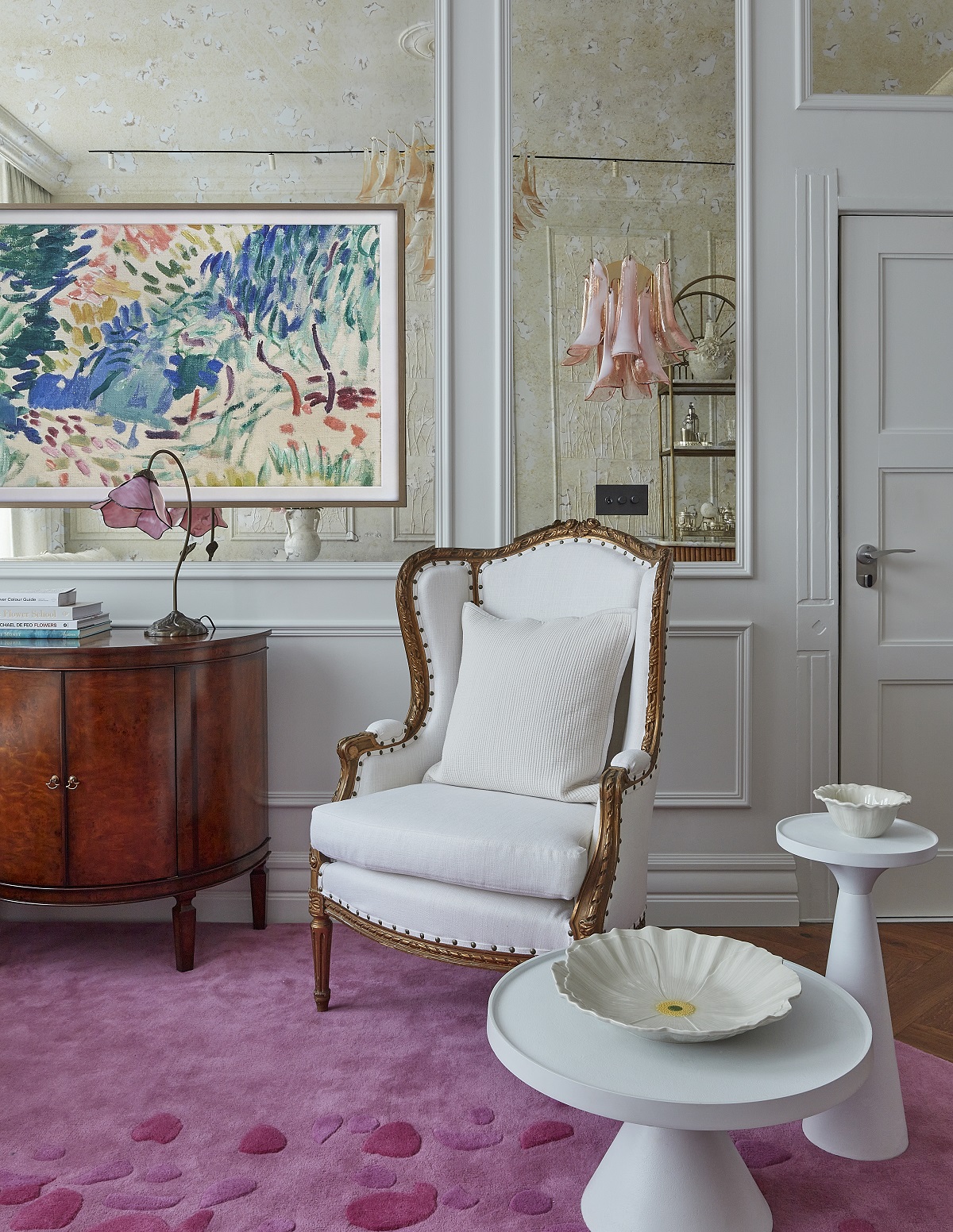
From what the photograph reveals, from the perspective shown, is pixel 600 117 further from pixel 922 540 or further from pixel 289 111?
pixel 922 540

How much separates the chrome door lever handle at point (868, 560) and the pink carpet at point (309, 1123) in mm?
1298

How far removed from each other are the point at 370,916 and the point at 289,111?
2264 mm

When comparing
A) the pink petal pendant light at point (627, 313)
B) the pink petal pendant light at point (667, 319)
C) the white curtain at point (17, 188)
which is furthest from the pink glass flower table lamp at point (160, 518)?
the pink petal pendant light at point (667, 319)

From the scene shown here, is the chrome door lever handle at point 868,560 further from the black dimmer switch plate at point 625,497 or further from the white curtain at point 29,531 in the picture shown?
the white curtain at point 29,531

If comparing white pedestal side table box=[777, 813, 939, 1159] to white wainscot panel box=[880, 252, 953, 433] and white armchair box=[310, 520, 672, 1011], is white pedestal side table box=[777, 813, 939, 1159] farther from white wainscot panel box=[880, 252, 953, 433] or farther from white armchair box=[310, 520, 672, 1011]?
white wainscot panel box=[880, 252, 953, 433]

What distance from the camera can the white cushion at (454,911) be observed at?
180 centimetres

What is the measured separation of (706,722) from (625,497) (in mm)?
702

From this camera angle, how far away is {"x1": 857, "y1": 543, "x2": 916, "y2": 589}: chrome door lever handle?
2709 mm

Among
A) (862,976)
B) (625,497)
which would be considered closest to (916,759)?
(625,497)

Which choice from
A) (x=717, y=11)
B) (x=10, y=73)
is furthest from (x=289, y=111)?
(x=717, y=11)

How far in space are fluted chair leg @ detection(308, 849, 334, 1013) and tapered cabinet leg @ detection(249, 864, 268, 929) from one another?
1.78ft

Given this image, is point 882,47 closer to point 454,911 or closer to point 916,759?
point 916,759

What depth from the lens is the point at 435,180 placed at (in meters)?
2.71

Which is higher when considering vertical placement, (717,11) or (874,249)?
(717,11)
